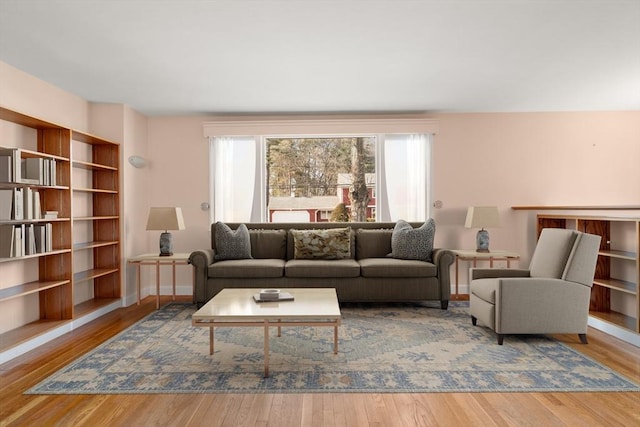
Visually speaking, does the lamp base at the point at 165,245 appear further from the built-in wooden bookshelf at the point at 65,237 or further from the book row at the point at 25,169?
the book row at the point at 25,169

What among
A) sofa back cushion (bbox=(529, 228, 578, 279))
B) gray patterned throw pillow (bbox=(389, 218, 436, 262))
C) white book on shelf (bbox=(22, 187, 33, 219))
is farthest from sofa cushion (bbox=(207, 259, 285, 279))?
sofa back cushion (bbox=(529, 228, 578, 279))

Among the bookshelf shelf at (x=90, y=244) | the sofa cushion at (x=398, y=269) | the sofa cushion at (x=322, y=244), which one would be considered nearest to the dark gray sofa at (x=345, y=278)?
the sofa cushion at (x=398, y=269)

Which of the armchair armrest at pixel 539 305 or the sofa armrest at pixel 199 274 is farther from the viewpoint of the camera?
the sofa armrest at pixel 199 274

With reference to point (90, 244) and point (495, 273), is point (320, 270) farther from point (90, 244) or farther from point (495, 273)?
point (90, 244)

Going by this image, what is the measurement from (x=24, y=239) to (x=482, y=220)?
464cm

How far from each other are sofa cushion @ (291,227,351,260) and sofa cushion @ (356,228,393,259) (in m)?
0.19

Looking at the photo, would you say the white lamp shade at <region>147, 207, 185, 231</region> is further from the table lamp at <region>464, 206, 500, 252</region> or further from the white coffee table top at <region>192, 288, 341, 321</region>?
the table lamp at <region>464, 206, 500, 252</region>

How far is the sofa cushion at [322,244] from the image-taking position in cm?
501

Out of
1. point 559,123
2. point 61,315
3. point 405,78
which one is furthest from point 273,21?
point 559,123

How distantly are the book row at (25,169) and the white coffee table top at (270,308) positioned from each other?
1.79 m

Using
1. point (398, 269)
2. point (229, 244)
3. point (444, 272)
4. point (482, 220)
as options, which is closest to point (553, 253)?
point (444, 272)

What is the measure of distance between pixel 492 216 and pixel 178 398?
403 centimetres

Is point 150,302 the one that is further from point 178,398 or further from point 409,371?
point 409,371

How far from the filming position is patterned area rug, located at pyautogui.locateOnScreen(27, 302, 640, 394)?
105 inches
